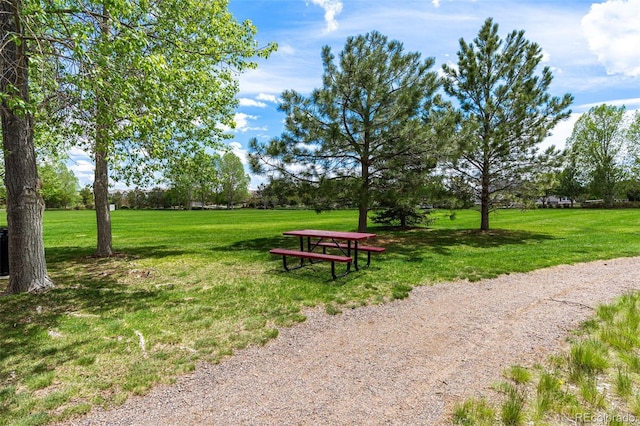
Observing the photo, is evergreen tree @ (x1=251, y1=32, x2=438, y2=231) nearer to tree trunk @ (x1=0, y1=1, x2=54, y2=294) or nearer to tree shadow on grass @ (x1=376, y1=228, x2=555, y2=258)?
tree shadow on grass @ (x1=376, y1=228, x2=555, y2=258)

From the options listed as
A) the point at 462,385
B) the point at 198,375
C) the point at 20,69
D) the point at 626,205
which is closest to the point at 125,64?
the point at 20,69

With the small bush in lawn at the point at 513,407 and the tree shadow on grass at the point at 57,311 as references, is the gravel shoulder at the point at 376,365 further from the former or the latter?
the tree shadow on grass at the point at 57,311

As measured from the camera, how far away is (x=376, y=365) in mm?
3389

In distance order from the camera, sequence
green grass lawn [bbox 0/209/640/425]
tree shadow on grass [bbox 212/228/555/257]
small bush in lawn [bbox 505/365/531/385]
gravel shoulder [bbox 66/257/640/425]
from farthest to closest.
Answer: tree shadow on grass [bbox 212/228/555/257]
green grass lawn [bbox 0/209/640/425]
small bush in lawn [bbox 505/365/531/385]
gravel shoulder [bbox 66/257/640/425]

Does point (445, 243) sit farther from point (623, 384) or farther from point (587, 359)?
point (623, 384)

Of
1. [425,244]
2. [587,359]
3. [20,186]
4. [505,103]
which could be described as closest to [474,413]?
[587,359]

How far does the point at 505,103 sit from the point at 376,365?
48.6ft

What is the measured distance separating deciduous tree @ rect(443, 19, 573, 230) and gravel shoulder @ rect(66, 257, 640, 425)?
10292mm

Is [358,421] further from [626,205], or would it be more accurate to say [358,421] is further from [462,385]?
[626,205]

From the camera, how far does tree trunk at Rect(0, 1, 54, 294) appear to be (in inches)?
212

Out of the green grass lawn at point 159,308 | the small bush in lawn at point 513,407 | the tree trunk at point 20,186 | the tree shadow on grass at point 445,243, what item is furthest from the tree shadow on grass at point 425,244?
the small bush in lawn at point 513,407

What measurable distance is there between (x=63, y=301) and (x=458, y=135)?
11.9 m

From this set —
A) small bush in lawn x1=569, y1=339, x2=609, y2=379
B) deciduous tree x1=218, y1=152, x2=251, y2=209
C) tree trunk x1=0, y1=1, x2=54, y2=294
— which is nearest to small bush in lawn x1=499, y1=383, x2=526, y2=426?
small bush in lawn x1=569, y1=339, x2=609, y2=379

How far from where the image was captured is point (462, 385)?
2986 millimetres
